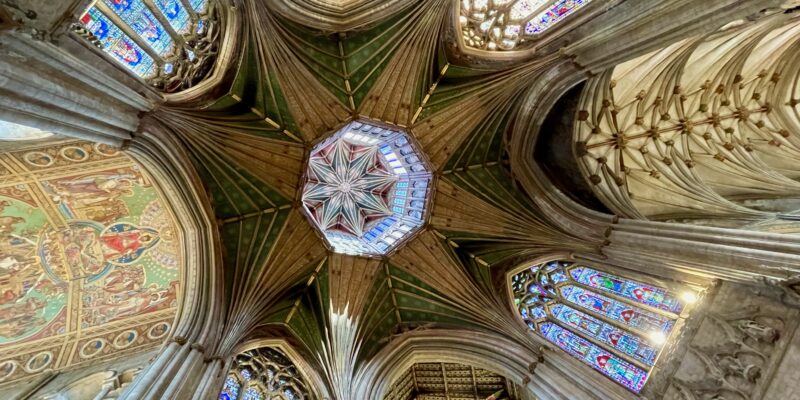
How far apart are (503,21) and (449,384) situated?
419 inches

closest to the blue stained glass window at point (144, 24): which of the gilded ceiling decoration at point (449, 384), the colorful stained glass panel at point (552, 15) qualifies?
the colorful stained glass panel at point (552, 15)

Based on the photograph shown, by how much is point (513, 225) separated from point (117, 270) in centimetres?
971

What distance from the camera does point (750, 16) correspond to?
588 centimetres

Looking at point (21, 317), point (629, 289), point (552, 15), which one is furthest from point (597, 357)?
point (21, 317)

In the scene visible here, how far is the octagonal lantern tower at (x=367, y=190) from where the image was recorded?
12516 mm

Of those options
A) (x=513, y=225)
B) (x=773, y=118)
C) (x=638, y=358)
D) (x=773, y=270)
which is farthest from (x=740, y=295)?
(x=773, y=118)

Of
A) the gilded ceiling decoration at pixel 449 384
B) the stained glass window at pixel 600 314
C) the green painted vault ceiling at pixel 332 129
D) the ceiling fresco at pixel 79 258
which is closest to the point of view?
the ceiling fresco at pixel 79 258

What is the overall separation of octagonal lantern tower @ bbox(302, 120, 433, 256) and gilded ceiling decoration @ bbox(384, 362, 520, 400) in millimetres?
4118

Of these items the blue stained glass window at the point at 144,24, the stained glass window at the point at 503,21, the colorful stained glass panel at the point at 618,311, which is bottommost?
the blue stained glass window at the point at 144,24

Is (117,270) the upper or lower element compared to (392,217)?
lower

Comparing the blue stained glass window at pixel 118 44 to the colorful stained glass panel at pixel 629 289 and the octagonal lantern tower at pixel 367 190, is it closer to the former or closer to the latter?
the octagonal lantern tower at pixel 367 190

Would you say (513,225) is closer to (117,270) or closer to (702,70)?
(702,70)

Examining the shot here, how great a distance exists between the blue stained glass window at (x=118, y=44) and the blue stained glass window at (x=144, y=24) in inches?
9.1

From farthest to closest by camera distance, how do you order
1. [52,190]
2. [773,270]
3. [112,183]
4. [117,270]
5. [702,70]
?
1. [702,70]
2. [117,270]
3. [112,183]
4. [52,190]
5. [773,270]
